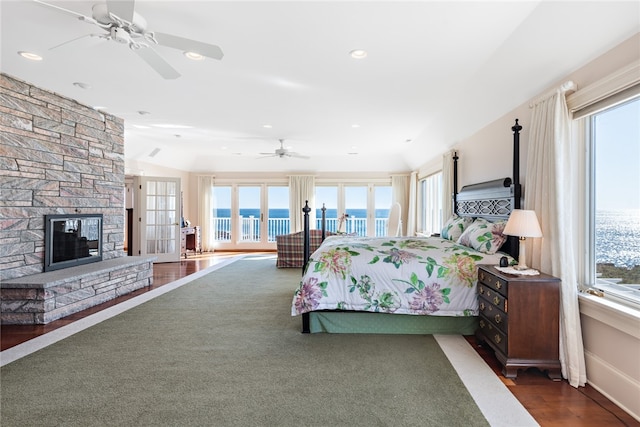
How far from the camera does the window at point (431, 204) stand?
21.7ft

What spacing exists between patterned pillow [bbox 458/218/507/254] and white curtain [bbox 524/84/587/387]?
1.33 ft

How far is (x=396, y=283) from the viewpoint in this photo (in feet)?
9.39

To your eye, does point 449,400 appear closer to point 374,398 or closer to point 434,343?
point 374,398

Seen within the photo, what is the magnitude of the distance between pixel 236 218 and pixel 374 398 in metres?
7.94

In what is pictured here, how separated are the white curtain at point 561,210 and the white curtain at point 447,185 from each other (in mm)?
2520

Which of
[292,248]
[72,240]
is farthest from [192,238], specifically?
[72,240]

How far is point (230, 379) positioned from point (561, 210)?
2.57 metres

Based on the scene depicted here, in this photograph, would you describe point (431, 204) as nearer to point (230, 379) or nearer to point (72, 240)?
point (230, 379)

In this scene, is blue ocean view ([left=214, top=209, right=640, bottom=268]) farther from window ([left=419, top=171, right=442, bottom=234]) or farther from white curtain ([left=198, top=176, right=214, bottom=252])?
white curtain ([left=198, top=176, right=214, bottom=252])

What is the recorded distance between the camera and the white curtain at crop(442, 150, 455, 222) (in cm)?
511

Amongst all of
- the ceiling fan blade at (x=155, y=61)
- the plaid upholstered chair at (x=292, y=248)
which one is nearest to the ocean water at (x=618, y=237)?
the ceiling fan blade at (x=155, y=61)

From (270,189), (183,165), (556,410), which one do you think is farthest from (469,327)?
(183,165)

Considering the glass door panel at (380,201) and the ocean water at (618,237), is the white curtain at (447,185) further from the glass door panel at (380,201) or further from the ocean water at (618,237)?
the glass door panel at (380,201)

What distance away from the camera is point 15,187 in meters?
3.34
